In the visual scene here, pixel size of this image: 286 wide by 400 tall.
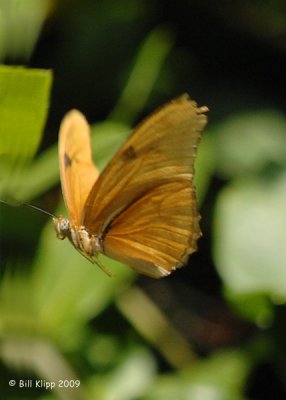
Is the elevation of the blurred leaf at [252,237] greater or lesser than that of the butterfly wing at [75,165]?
lesser

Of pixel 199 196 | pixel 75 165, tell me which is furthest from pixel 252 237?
pixel 75 165

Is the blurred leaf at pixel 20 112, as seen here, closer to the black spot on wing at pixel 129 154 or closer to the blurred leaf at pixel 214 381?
the black spot on wing at pixel 129 154

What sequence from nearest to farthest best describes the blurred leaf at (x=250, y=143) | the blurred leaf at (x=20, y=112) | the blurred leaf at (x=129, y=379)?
the blurred leaf at (x=20, y=112) < the blurred leaf at (x=129, y=379) < the blurred leaf at (x=250, y=143)

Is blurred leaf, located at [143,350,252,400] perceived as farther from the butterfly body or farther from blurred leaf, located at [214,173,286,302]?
the butterfly body

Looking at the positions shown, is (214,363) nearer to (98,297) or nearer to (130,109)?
(98,297)

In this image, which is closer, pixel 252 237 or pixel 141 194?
pixel 141 194

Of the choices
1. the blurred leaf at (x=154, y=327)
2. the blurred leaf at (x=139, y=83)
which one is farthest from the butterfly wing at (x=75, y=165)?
the blurred leaf at (x=154, y=327)

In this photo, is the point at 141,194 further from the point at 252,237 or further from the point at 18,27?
the point at 252,237
